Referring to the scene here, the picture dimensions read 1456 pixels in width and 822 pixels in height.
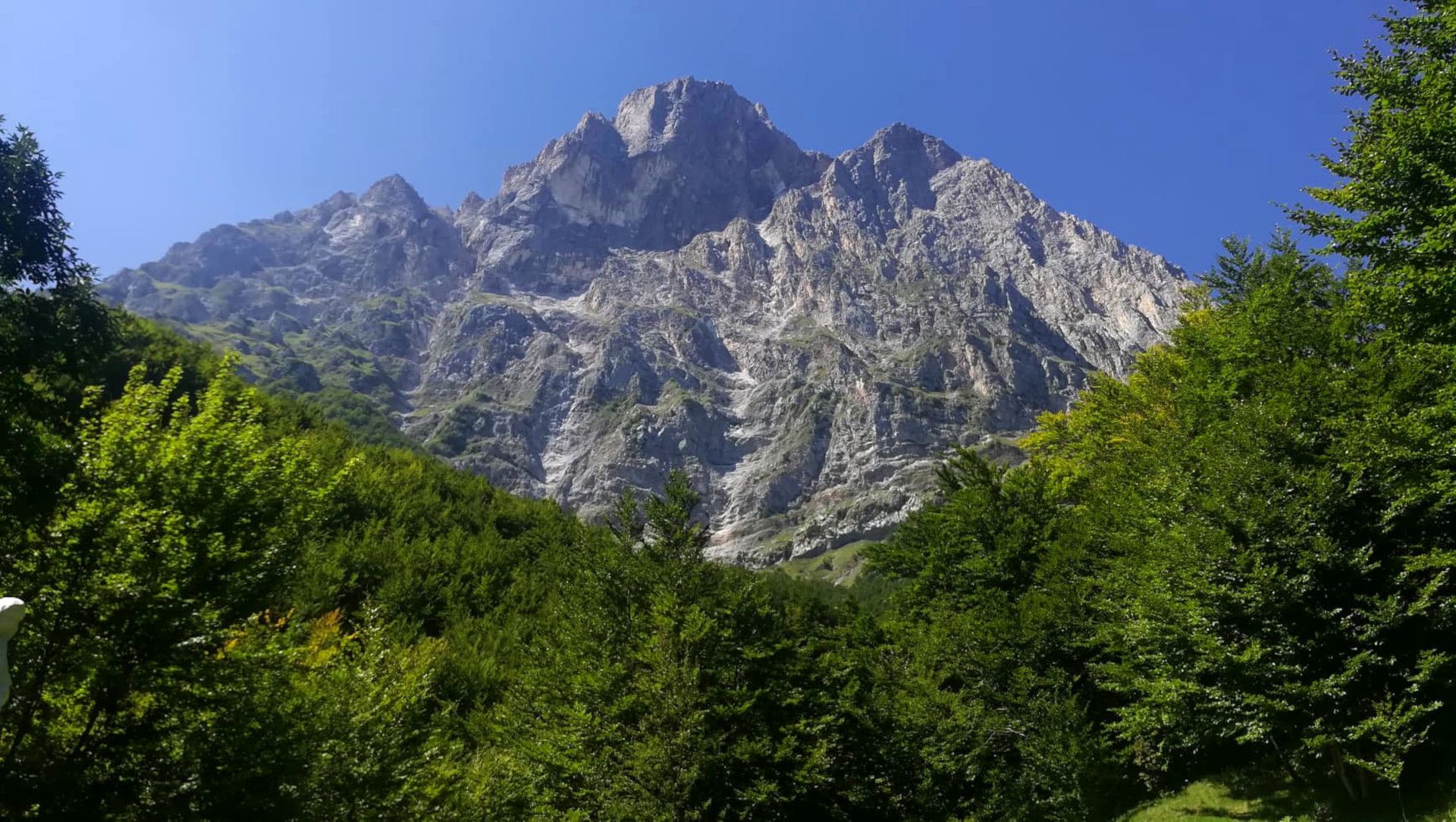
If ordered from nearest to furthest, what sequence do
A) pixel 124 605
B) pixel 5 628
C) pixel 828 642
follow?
pixel 5 628 < pixel 124 605 < pixel 828 642

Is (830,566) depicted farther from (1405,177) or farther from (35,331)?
(35,331)

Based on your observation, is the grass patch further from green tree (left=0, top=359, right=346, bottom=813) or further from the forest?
green tree (left=0, top=359, right=346, bottom=813)

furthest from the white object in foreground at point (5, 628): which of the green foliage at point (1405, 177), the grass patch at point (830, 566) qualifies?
the grass patch at point (830, 566)

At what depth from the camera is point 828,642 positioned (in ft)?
84.9

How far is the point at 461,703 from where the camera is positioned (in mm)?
27094

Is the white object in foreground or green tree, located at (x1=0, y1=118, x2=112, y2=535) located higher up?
green tree, located at (x1=0, y1=118, x2=112, y2=535)

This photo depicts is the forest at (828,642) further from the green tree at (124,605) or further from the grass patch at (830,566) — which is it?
the grass patch at (830,566)

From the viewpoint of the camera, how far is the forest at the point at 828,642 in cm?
1096

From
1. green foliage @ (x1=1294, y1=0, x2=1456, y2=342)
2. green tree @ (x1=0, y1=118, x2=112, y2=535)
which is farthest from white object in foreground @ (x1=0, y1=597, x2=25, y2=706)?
green foliage @ (x1=1294, y1=0, x2=1456, y2=342)

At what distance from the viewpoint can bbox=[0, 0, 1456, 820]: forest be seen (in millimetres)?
10961

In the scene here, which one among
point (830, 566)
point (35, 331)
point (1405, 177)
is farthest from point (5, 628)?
point (830, 566)

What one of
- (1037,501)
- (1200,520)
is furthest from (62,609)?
(1037,501)

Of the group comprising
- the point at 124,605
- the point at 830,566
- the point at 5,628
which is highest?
the point at 830,566

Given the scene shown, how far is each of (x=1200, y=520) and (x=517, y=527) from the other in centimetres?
4821
